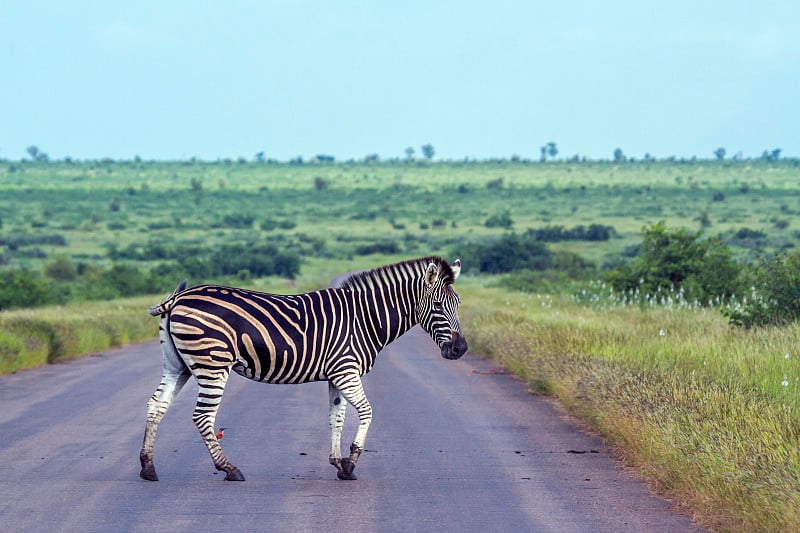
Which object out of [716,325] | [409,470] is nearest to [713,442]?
[409,470]

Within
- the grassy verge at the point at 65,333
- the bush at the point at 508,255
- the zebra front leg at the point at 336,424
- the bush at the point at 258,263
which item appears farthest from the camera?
the bush at the point at 258,263

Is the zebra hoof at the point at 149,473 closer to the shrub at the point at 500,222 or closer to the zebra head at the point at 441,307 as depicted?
the zebra head at the point at 441,307

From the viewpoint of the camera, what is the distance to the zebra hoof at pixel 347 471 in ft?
32.6

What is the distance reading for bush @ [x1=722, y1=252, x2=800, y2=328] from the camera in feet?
62.2

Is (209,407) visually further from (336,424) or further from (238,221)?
(238,221)

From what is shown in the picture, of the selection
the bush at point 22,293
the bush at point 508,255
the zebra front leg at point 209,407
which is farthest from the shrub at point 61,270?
the zebra front leg at point 209,407

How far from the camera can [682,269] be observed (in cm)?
2923

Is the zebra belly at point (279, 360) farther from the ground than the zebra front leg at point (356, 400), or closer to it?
farther from the ground

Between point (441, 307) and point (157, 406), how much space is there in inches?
99.1

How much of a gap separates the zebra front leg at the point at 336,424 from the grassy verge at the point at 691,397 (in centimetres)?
249

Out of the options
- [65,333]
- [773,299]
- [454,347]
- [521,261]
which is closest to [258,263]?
[521,261]

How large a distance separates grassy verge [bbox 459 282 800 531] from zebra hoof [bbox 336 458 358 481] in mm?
2388

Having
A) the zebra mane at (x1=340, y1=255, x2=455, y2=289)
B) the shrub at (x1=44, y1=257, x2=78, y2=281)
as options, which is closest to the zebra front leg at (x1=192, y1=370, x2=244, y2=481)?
the zebra mane at (x1=340, y1=255, x2=455, y2=289)

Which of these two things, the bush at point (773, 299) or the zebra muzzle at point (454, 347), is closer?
the zebra muzzle at point (454, 347)
